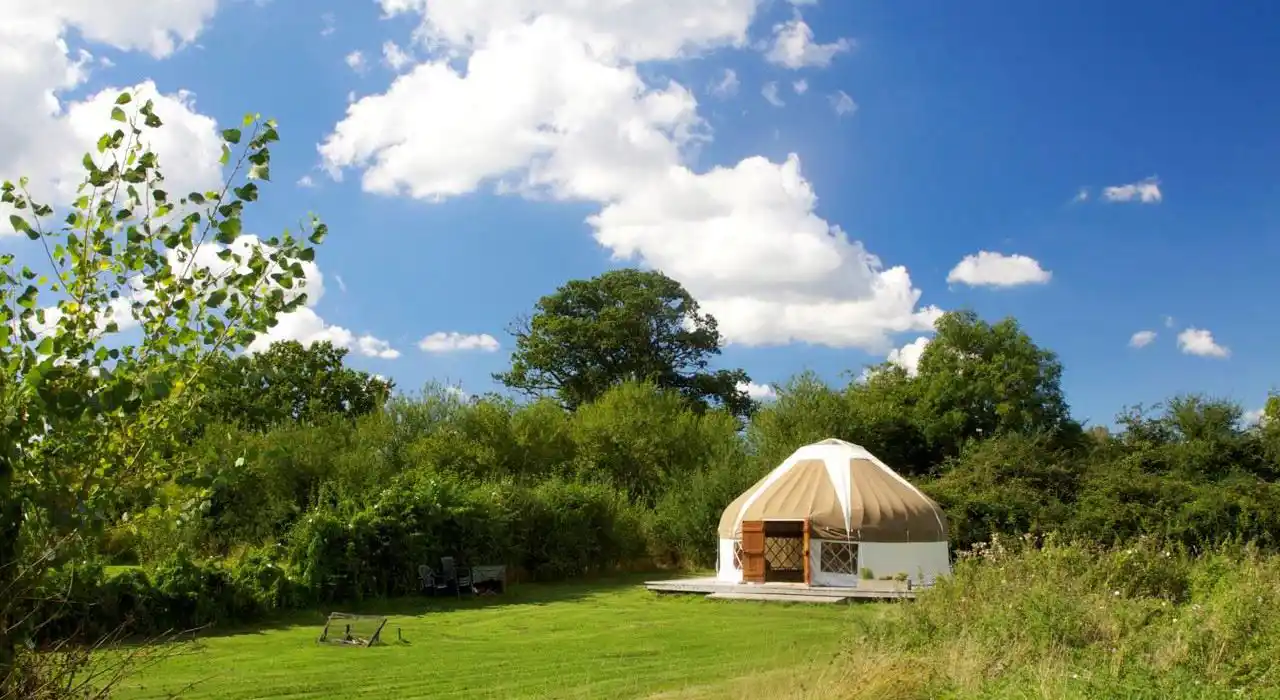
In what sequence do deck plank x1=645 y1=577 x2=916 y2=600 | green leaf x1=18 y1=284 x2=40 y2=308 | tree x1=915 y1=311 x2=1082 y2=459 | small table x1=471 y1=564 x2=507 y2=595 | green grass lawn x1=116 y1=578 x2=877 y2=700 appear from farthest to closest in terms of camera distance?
tree x1=915 y1=311 x2=1082 y2=459
small table x1=471 y1=564 x2=507 y2=595
deck plank x1=645 y1=577 x2=916 y2=600
green grass lawn x1=116 y1=578 x2=877 y2=700
green leaf x1=18 y1=284 x2=40 y2=308

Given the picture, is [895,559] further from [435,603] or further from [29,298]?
[29,298]

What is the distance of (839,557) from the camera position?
19.1 metres

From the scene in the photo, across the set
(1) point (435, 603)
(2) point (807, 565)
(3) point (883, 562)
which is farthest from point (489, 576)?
(3) point (883, 562)

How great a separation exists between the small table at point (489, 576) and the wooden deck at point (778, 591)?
2643 millimetres

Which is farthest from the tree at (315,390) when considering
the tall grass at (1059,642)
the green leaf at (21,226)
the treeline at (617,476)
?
the green leaf at (21,226)

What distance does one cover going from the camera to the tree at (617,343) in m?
36.8

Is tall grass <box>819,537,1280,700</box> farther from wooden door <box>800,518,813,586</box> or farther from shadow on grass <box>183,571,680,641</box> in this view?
wooden door <box>800,518,813,586</box>

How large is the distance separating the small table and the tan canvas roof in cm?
443

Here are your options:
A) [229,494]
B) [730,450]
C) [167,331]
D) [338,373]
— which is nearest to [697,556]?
[730,450]

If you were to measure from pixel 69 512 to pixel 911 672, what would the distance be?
5.10m

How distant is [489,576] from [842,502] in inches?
265

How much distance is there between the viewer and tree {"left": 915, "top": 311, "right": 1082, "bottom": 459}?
92.8ft

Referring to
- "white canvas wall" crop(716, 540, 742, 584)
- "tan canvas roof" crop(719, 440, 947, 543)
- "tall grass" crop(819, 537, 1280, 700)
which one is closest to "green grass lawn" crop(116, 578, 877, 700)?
Answer: "tall grass" crop(819, 537, 1280, 700)

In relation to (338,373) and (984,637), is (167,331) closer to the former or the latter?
(984,637)
